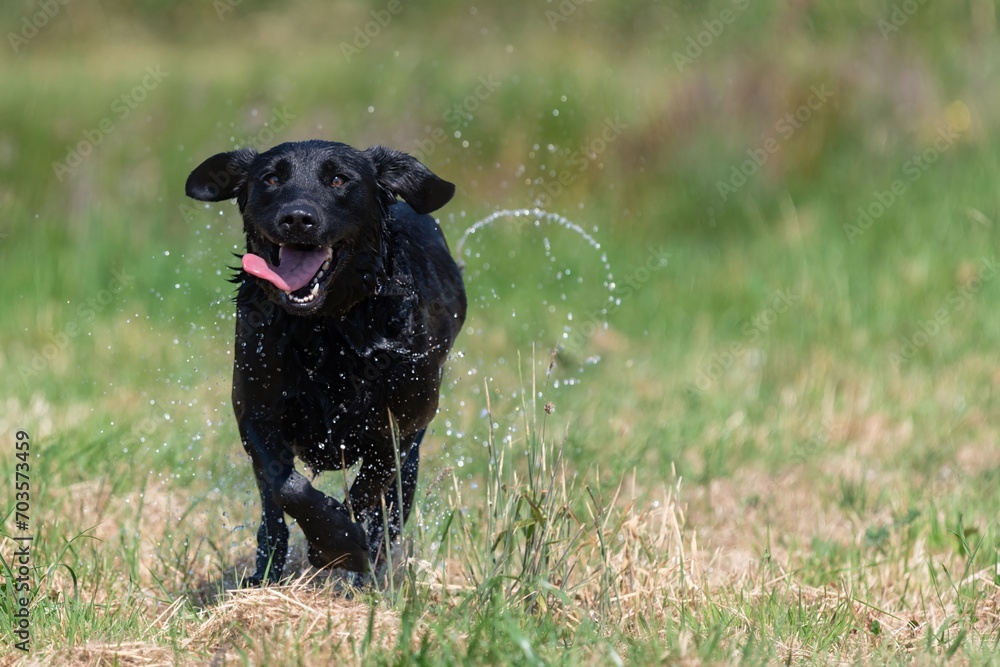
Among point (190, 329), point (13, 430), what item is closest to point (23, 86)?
point (190, 329)

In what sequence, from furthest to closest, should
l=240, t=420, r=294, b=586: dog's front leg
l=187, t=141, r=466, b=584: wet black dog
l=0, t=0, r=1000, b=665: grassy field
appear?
l=240, t=420, r=294, b=586: dog's front leg < l=187, t=141, r=466, b=584: wet black dog < l=0, t=0, r=1000, b=665: grassy field

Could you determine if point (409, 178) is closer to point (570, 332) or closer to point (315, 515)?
point (315, 515)

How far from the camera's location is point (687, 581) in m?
4.01

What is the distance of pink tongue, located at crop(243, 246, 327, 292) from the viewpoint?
3818mm

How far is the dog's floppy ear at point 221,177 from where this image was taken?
436 centimetres

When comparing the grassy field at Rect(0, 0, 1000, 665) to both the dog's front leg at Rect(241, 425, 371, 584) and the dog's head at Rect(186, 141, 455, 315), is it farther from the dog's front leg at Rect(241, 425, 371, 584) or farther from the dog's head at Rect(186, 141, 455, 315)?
the dog's head at Rect(186, 141, 455, 315)

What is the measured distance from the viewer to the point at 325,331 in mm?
4117

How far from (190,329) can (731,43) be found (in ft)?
18.5

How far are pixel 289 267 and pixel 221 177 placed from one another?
64 cm

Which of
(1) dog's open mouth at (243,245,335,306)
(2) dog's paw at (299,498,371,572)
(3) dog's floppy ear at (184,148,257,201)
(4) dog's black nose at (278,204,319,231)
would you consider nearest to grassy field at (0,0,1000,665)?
(2) dog's paw at (299,498,371,572)

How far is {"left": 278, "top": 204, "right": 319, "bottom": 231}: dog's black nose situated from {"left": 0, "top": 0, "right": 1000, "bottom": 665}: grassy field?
0.82 metres

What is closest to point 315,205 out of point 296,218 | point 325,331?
point 296,218

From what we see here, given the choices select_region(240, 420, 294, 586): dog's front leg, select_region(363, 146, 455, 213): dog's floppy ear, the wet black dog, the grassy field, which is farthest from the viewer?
select_region(363, 146, 455, 213): dog's floppy ear

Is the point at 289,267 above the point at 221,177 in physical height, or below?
below
